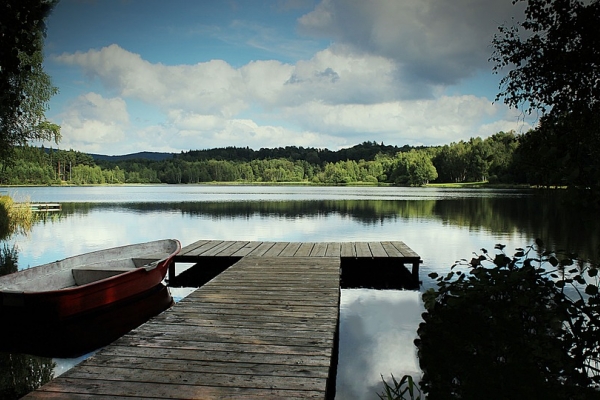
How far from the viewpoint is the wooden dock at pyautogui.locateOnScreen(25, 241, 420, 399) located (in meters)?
3.10

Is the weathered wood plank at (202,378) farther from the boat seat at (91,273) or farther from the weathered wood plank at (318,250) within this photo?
the weathered wood plank at (318,250)

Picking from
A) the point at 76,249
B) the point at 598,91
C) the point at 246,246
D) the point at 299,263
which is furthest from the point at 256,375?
the point at 76,249

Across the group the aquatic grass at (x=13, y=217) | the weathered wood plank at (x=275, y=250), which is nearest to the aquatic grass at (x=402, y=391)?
the weathered wood plank at (x=275, y=250)

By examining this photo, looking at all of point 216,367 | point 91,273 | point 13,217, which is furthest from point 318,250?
point 13,217

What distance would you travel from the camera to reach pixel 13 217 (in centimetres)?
2067

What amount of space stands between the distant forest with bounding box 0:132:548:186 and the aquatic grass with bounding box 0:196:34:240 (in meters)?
56.6

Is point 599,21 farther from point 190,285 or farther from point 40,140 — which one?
point 40,140

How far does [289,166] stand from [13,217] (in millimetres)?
123806

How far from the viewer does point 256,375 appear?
333cm

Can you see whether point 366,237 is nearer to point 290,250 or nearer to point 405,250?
point 405,250

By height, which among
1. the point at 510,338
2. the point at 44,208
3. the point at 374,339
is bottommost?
the point at 374,339

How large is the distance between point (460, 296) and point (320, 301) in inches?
127

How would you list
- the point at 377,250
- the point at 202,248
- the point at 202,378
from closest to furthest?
the point at 202,378 < the point at 377,250 < the point at 202,248

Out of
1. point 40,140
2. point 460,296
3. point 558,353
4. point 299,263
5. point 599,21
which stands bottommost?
point 299,263
